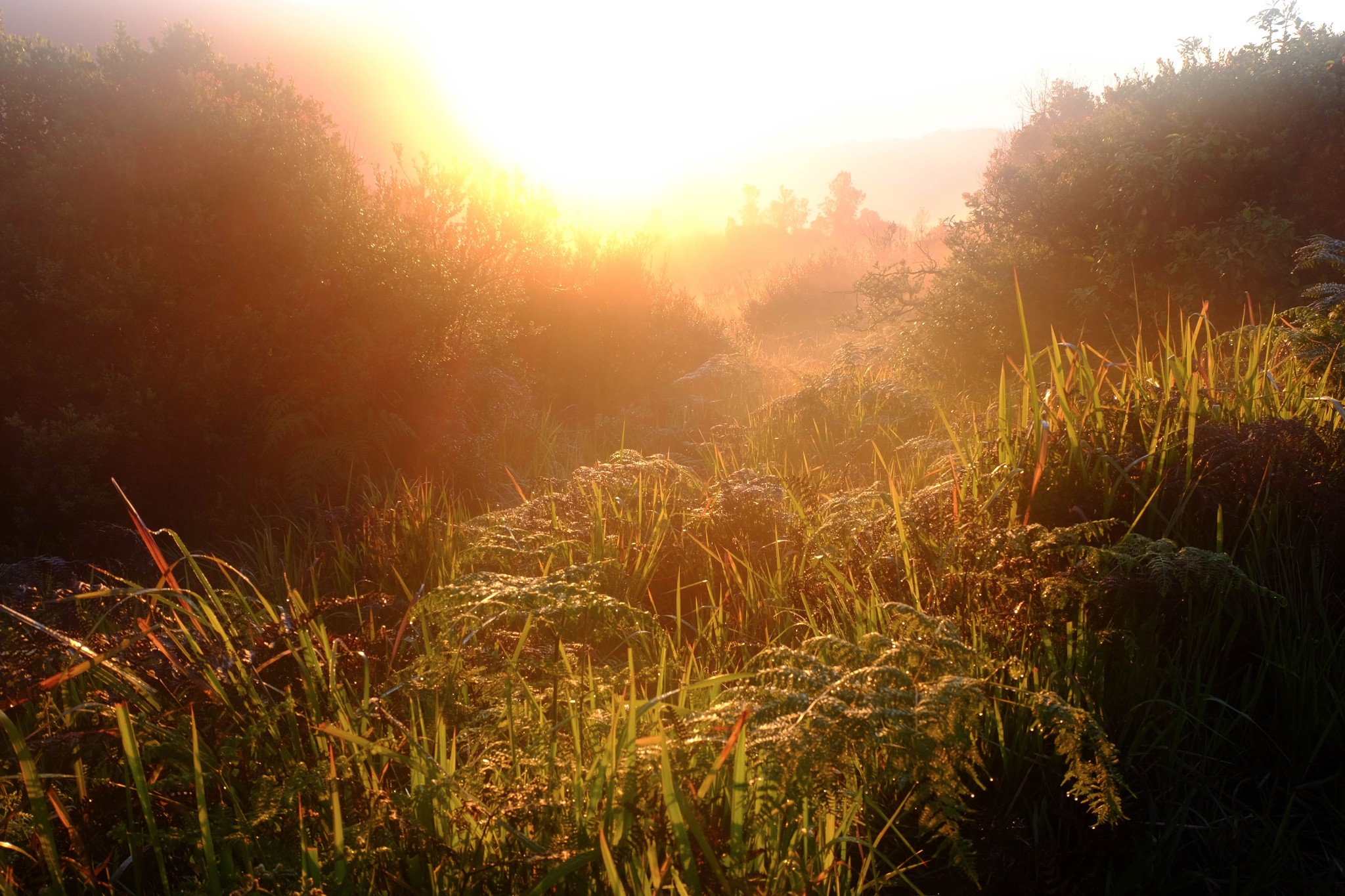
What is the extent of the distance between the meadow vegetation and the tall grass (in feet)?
0.05

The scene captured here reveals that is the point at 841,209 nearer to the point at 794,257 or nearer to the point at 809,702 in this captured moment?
the point at 794,257

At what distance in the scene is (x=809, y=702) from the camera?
4.64ft

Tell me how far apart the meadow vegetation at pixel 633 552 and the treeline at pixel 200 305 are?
A: 3 centimetres

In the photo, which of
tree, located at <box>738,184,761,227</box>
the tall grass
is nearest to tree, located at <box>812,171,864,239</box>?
tree, located at <box>738,184,761,227</box>

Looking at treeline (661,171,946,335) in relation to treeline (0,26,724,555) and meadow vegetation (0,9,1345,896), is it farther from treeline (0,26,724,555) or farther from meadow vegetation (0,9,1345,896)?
treeline (0,26,724,555)

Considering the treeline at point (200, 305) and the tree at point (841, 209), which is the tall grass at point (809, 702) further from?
the tree at point (841, 209)

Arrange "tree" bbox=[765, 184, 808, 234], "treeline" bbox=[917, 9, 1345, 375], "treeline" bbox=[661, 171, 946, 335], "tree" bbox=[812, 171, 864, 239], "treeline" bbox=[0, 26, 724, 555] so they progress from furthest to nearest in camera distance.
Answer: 1. "tree" bbox=[765, 184, 808, 234]
2. "tree" bbox=[812, 171, 864, 239]
3. "treeline" bbox=[661, 171, 946, 335]
4. "treeline" bbox=[917, 9, 1345, 375]
5. "treeline" bbox=[0, 26, 724, 555]

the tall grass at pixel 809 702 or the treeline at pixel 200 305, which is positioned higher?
the treeline at pixel 200 305

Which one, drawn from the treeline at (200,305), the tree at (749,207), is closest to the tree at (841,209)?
the tree at (749,207)

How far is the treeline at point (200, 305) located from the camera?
5.04 m

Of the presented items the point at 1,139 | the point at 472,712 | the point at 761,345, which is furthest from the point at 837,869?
the point at 761,345

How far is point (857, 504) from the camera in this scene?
3061 millimetres

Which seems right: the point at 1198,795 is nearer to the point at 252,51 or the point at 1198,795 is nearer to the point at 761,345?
the point at 761,345

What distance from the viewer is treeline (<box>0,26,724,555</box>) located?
5.04 meters
